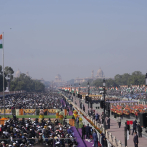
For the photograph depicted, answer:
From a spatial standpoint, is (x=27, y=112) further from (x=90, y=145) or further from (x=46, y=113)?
(x=90, y=145)

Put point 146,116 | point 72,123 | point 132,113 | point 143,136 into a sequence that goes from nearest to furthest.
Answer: point 146,116 → point 143,136 → point 72,123 → point 132,113

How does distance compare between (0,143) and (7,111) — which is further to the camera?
(7,111)

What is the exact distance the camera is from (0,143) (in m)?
15.6

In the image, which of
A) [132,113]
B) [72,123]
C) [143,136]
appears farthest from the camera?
[132,113]

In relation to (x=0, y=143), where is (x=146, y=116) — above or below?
above

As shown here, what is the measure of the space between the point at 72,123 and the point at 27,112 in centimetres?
1371

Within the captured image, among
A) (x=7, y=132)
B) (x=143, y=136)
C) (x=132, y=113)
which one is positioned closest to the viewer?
(x=7, y=132)

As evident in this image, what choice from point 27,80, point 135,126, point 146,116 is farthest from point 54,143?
point 27,80

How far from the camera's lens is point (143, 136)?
84.1ft

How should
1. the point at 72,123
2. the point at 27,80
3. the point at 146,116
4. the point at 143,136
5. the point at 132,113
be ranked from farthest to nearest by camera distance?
the point at 27,80
the point at 132,113
the point at 72,123
the point at 143,136
the point at 146,116

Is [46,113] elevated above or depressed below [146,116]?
below

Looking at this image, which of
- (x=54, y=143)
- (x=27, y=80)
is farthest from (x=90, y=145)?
(x=27, y=80)

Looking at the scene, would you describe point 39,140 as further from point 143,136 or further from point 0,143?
point 143,136

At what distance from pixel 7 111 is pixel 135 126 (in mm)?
21679
